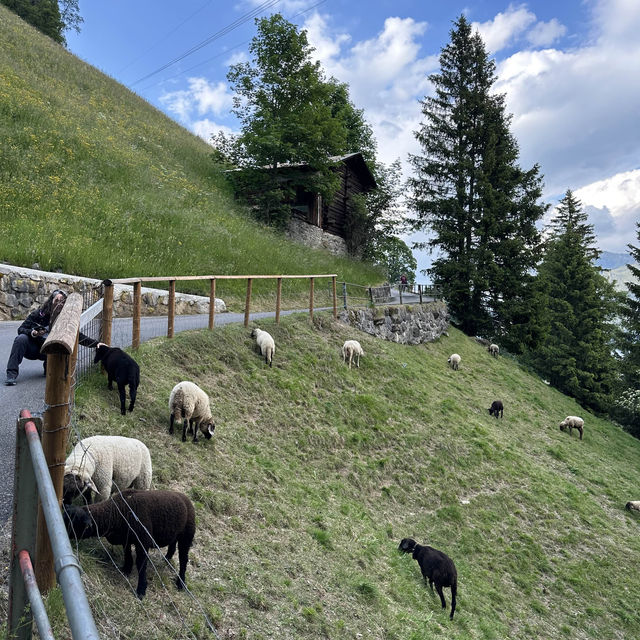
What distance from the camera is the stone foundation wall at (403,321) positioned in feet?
61.2

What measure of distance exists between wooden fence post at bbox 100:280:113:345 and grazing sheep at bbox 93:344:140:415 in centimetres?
51

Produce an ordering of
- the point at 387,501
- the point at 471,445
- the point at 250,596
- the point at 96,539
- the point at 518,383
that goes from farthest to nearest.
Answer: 1. the point at 518,383
2. the point at 471,445
3. the point at 387,501
4. the point at 250,596
5. the point at 96,539

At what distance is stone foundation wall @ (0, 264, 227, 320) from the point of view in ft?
39.7

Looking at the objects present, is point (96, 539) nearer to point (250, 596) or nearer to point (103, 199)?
point (250, 596)

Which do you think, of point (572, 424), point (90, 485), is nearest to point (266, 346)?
point (90, 485)

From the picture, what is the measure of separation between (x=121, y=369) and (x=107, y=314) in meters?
1.09

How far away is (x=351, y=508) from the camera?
25.0ft

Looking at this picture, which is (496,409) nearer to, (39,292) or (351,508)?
(351,508)

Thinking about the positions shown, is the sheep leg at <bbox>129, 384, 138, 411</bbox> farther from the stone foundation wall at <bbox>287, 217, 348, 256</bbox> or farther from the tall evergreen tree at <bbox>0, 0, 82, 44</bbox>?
the tall evergreen tree at <bbox>0, 0, 82, 44</bbox>

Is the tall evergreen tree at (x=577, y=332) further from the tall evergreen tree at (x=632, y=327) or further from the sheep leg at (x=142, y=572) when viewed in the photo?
the sheep leg at (x=142, y=572)

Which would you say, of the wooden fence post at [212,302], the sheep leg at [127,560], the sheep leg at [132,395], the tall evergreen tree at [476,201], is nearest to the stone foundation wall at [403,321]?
the tall evergreen tree at [476,201]

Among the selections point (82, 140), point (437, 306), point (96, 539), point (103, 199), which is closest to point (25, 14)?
point (82, 140)

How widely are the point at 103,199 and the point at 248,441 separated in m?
15.8

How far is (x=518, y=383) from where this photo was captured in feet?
72.3
